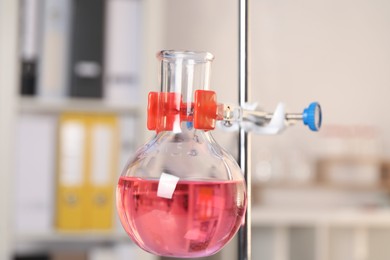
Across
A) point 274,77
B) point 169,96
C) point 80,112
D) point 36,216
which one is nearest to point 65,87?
point 80,112

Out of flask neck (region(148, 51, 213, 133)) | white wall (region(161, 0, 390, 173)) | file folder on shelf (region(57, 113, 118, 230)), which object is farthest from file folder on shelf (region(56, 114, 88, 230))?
flask neck (region(148, 51, 213, 133))

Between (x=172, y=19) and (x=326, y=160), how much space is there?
3.39 ft

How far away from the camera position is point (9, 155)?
216 cm

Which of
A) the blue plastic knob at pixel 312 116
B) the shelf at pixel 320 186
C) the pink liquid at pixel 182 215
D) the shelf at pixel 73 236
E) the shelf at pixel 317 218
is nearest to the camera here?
the pink liquid at pixel 182 215

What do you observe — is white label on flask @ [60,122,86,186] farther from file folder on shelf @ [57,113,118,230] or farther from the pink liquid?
the pink liquid

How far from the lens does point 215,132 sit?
2818 millimetres

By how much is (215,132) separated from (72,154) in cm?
77

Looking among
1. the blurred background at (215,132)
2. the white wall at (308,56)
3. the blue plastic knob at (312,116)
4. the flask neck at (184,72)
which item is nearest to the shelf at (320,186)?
the blurred background at (215,132)

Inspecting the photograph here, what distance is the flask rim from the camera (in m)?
0.66

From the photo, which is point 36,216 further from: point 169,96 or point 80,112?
point 169,96

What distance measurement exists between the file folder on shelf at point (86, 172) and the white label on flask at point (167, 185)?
1.69 m

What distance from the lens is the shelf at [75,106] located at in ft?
7.31

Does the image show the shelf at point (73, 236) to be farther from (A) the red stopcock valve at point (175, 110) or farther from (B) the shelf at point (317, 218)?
(A) the red stopcock valve at point (175, 110)

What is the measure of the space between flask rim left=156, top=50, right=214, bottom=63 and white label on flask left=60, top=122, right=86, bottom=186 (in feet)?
5.36
